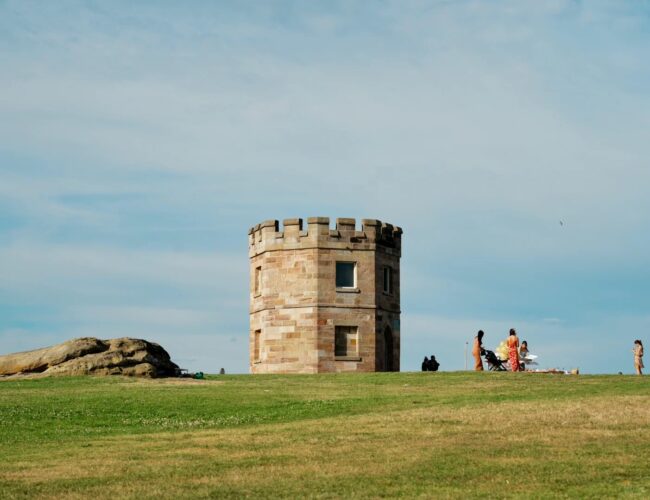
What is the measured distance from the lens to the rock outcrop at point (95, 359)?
4359cm

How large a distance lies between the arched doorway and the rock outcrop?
1274 centimetres

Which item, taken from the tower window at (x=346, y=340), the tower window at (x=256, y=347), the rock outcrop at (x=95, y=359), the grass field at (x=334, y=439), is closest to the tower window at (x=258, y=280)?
the tower window at (x=256, y=347)

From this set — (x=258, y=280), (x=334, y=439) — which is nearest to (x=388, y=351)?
(x=258, y=280)

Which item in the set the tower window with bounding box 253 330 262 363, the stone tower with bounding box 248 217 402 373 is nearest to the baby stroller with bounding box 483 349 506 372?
the stone tower with bounding box 248 217 402 373

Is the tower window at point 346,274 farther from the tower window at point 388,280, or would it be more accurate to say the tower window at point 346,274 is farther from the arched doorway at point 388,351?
the arched doorway at point 388,351

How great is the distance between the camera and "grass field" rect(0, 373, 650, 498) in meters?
18.3

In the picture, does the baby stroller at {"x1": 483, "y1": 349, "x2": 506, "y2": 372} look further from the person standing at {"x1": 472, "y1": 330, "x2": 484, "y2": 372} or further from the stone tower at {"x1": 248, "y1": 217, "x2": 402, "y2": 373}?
the stone tower at {"x1": 248, "y1": 217, "x2": 402, "y2": 373}

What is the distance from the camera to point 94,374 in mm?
43438

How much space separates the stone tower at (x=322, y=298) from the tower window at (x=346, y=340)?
0.05 meters

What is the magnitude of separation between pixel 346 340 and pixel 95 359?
13564mm

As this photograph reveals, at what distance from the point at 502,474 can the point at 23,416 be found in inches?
648

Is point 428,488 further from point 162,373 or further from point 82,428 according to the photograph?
point 162,373

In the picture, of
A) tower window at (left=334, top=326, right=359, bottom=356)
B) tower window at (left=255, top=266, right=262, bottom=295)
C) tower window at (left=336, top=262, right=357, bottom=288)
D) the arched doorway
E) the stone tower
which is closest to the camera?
the stone tower

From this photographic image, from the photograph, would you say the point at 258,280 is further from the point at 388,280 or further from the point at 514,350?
the point at 514,350
